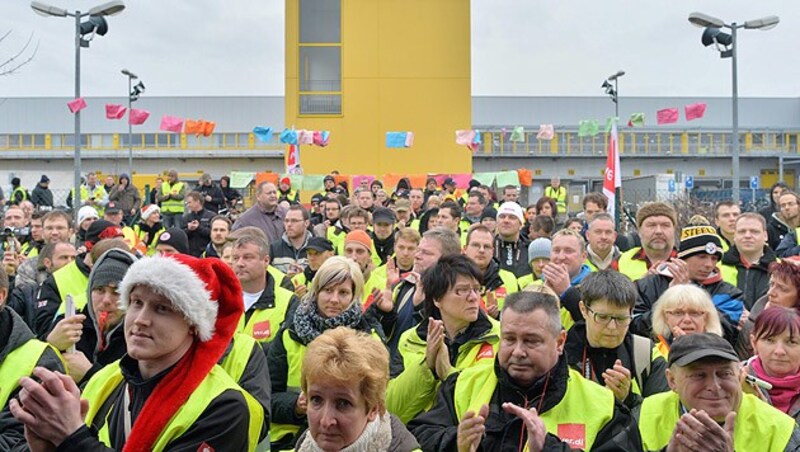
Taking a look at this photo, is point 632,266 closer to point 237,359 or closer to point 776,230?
point 776,230

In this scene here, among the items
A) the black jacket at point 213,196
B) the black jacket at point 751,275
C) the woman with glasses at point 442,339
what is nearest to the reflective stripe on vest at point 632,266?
the black jacket at point 751,275

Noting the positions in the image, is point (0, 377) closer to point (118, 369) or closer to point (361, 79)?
point (118, 369)

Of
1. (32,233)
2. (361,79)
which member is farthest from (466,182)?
(32,233)

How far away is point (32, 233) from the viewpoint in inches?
373

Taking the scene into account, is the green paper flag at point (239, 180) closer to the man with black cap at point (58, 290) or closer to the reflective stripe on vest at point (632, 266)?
the man with black cap at point (58, 290)

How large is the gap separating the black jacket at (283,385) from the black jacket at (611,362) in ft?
4.05

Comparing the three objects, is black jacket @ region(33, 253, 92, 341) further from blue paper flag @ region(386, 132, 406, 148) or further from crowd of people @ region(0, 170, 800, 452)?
blue paper flag @ region(386, 132, 406, 148)

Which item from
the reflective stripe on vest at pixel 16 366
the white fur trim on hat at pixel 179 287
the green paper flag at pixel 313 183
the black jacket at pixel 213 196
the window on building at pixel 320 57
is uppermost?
the window on building at pixel 320 57

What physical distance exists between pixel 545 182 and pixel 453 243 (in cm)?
3810

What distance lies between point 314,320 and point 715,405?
2297mm

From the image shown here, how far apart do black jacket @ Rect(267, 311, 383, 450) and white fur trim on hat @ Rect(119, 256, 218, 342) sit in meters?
1.43

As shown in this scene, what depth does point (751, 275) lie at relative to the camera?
21.7ft

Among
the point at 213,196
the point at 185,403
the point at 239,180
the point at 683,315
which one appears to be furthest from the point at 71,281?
the point at 239,180

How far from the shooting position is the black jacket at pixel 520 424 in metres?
3.24
